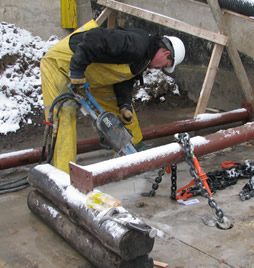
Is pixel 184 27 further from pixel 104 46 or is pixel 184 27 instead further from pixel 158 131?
pixel 104 46

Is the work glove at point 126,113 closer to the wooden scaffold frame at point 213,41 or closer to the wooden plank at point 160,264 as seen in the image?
the wooden scaffold frame at point 213,41

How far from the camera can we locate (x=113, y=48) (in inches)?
136

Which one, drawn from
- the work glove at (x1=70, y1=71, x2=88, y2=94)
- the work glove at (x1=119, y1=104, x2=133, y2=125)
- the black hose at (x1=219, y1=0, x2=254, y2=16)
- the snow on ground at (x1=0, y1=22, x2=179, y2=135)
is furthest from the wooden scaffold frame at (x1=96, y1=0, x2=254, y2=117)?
the work glove at (x1=70, y1=71, x2=88, y2=94)

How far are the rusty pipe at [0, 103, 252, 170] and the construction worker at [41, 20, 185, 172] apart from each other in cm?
55

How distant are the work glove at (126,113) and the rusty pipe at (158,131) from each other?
0.52 meters

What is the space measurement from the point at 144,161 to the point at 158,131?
209cm

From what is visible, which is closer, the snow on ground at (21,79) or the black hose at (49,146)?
the black hose at (49,146)

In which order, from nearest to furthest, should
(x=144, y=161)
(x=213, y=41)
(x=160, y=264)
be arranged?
(x=160, y=264) → (x=144, y=161) → (x=213, y=41)

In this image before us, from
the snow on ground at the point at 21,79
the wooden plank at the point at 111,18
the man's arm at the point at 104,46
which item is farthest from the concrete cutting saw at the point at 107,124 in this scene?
the wooden plank at the point at 111,18

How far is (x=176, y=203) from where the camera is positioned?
354 centimetres

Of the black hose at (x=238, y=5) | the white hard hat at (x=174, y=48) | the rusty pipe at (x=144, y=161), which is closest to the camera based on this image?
the rusty pipe at (x=144, y=161)

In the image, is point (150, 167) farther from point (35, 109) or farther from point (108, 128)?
point (35, 109)

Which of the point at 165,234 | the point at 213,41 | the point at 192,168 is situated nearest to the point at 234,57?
the point at 213,41

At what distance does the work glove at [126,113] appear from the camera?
420 cm
